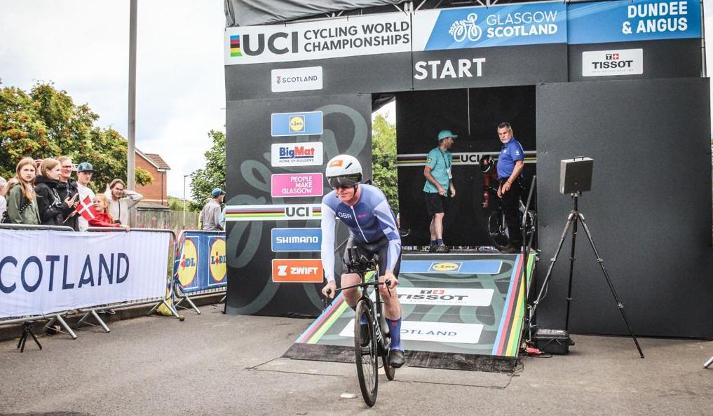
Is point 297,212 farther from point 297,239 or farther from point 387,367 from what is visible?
point 387,367

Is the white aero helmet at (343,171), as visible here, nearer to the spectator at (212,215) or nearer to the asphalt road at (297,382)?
the asphalt road at (297,382)

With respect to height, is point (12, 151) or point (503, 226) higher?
point (12, 151)

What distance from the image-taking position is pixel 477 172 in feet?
49.0

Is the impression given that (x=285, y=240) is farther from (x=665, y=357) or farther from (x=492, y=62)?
(x=665, y=357)

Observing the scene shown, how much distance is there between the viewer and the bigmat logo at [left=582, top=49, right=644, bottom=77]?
9367mm

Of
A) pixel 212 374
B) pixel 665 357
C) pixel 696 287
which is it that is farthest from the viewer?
pixel 696 287

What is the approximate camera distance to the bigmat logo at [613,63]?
9.37m

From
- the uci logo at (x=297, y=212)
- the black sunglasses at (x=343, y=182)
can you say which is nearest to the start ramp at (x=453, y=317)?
the uci logo at (x=297, y=212)

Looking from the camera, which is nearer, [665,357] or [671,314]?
[665,357]

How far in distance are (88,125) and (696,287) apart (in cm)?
4617

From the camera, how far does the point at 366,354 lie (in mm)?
5500

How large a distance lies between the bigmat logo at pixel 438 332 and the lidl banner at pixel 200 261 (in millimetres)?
4649

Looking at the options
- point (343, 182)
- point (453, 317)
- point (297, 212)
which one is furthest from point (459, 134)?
point (343, 182)

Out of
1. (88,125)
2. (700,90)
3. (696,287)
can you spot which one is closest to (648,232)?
(696,287)
